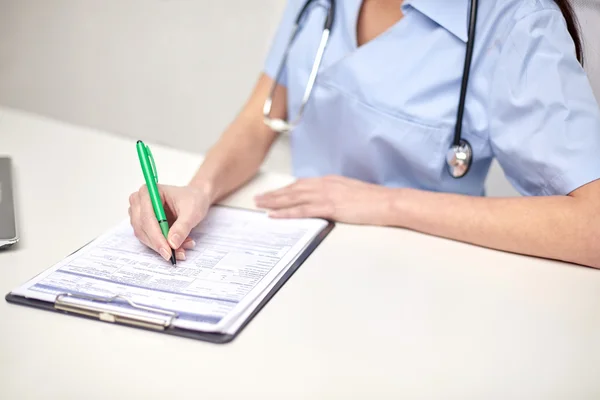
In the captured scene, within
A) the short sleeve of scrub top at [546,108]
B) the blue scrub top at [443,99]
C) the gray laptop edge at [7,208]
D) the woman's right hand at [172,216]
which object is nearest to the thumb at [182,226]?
the woman's right hand at [172,216]

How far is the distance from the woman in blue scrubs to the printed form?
0.09 ft

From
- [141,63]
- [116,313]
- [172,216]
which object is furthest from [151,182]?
[141,63]

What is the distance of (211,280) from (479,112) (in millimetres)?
462

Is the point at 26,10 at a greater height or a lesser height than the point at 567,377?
greater

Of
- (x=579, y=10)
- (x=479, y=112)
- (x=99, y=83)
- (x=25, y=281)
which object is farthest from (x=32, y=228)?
(x=579, y=10)

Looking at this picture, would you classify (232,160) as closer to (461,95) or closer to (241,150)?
(241,150)

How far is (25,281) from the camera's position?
0.79 meters

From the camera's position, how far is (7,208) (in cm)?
96

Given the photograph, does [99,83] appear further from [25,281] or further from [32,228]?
[25,281]

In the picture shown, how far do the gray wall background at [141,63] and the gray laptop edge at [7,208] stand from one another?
0.27m

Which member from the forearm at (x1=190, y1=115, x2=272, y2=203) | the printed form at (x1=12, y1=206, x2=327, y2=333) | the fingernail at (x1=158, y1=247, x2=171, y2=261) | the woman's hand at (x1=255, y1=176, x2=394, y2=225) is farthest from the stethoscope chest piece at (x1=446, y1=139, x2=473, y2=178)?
the fingernail at (x1=158, y1=247, x2=171, y2=261)

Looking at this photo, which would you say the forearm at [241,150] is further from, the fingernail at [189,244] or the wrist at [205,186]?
the fingernail at [189,244]

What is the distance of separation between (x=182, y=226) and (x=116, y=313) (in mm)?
167

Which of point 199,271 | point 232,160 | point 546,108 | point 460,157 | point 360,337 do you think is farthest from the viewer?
point 232,160
